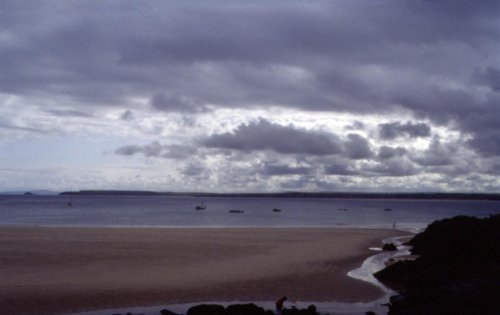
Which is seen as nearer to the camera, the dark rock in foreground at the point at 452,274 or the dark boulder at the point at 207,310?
the dark rock in foreground at the point at 452,274

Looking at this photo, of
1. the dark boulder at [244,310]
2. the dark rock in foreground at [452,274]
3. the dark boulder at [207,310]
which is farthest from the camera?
the dark boulder at [207,310]

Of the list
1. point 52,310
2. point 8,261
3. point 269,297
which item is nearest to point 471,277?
point 269,297

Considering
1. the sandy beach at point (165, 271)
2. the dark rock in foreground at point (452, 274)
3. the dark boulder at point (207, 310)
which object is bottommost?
the sandy beach at point (165, 271)

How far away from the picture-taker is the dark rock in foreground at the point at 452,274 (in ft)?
56.1

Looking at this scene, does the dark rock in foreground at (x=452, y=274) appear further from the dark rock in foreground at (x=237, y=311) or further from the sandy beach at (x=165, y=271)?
the dark rock in foreground at (x=237, y=311)

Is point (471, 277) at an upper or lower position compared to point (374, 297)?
upper

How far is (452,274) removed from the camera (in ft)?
80.0

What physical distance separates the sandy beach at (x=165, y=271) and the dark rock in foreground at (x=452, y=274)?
2.75 metres

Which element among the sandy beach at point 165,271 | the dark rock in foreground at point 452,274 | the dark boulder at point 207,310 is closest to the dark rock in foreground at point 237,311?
the dark boulder at point 207,310

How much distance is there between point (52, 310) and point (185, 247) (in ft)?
70.2

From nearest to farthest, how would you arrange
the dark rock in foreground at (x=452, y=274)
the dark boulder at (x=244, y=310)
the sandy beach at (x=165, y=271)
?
the dark rock in foreground at (x=452, y=274), the dark boulder at (x=244, y=310), the sandy beach at (x=165, y=271)

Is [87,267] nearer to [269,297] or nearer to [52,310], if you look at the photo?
[52,310]

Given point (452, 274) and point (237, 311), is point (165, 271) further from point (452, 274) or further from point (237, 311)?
point (452, 274)

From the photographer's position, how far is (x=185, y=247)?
4116cm
